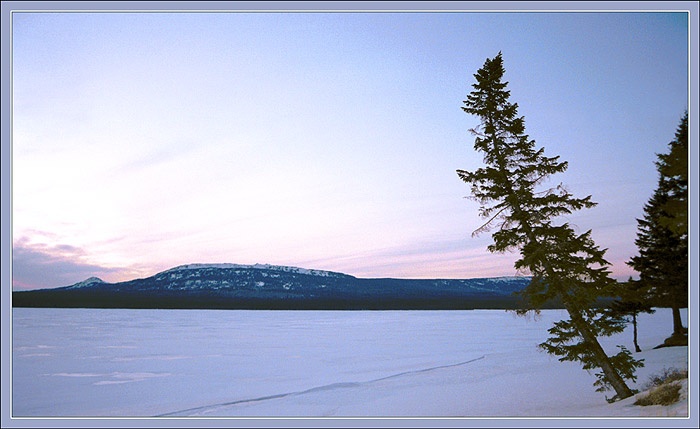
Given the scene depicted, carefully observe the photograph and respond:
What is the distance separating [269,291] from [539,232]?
369 ft

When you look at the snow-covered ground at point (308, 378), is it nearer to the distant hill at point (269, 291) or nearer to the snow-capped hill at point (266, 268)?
the distant hill at point (269, 291)

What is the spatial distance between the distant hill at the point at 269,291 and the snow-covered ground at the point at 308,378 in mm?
71091

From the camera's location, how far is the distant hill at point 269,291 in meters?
103

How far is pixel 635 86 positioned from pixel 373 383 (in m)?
13.0

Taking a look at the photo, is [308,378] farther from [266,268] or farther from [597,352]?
[266,268]

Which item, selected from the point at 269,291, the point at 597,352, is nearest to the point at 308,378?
the point at 597,352

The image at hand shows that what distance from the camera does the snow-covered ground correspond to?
46.7 feet

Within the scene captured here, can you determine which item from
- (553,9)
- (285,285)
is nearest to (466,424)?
(553,9)

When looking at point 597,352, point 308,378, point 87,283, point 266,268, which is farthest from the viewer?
point 266,268

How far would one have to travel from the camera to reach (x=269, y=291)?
4788 inches

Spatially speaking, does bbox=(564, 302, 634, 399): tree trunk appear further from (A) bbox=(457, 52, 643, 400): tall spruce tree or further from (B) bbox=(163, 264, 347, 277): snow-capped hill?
(B) bbox=(163, 264, 347, 277): snow-capped hill

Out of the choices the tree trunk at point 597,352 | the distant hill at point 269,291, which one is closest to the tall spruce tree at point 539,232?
the tree trunk at point 597,352

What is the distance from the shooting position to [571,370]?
20.8 metres

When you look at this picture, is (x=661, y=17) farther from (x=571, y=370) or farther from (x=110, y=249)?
(x=110, y=249)
